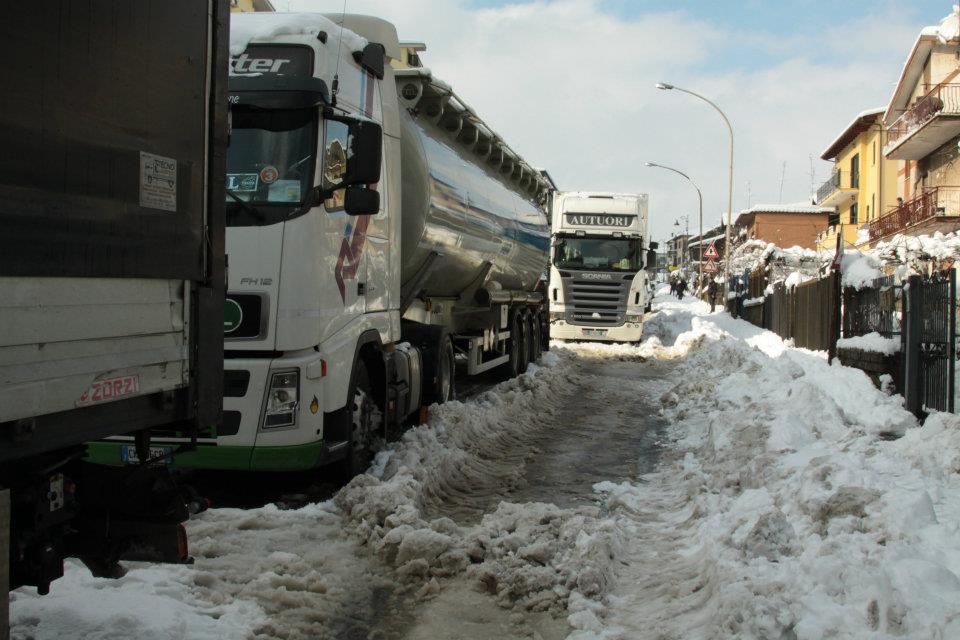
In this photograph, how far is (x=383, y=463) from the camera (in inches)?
306

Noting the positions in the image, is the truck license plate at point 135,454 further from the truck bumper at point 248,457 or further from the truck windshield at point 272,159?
the truck windshield at point 272,159

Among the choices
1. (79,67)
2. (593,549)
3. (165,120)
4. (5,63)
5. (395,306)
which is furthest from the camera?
(395,306)

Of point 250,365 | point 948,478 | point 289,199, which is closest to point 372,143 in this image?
point 289,199

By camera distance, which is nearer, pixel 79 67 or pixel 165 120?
pixel 79 67

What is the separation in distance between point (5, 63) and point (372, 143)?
13.5ft

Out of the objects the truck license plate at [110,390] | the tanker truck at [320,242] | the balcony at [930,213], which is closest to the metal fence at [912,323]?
the tanker truck at [320,242]

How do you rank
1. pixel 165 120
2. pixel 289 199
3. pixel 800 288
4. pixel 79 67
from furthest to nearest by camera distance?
pixel 800 288 < pixel 289 199 < pixel 165 120 < pixel 79 67

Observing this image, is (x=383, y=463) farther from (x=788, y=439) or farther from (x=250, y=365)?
(x=788, y=439)

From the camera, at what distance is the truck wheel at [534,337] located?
699 inches

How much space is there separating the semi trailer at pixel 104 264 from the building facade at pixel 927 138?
3283 cm

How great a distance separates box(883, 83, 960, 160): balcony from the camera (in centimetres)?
3609

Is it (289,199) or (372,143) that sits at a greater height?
(372,143)

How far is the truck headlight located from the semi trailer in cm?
262

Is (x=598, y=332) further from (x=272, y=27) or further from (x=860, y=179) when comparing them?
(x=860, y=179)
